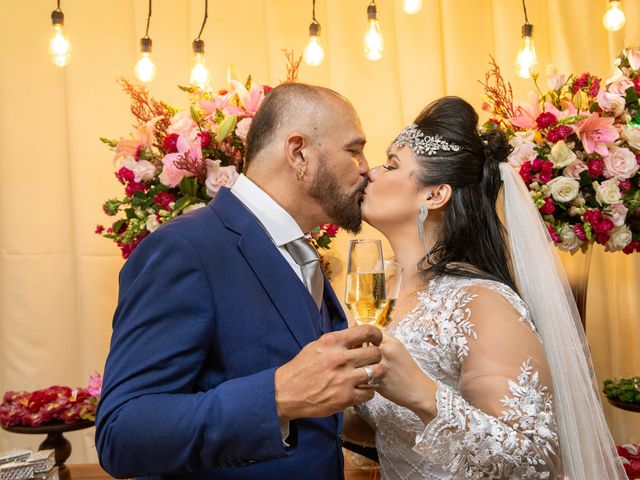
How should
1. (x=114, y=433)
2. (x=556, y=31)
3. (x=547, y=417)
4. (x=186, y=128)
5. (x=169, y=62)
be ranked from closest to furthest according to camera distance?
(x=114, y=433)
(x=547, y=417)
(x=186, y=128)
(x=556, y=31)
(x=169, y=62)

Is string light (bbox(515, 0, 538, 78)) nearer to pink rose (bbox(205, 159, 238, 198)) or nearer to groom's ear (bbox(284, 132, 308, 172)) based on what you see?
pink rose (bbox(205, 159, 238, 198))

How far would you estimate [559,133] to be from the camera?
269 centimetres

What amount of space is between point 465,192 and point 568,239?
53cm

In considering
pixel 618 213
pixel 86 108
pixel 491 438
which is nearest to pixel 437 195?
pixel 618 213

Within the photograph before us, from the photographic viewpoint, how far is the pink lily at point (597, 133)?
8.71ft

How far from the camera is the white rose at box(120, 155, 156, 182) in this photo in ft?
9.34

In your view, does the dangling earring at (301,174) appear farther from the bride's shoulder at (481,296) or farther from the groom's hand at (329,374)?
the groom's hand at (329,374)

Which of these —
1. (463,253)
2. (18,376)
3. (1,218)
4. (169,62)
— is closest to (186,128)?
(463,253)

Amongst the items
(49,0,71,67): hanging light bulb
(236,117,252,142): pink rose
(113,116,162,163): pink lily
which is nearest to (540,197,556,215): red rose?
(236,117,252,142): pink rose

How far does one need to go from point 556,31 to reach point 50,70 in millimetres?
2536

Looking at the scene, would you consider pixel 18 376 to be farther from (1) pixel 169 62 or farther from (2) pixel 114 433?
(2) pixel 114 433

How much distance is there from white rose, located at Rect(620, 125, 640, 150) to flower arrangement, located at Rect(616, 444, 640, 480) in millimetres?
1021

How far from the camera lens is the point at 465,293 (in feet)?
7.03

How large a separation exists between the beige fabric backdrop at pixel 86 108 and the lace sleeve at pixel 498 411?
2081mm
